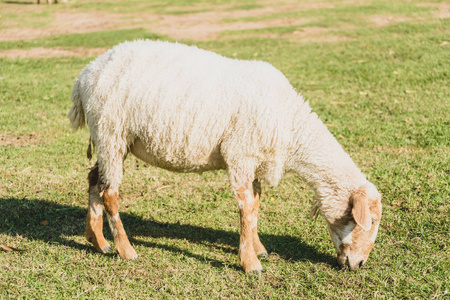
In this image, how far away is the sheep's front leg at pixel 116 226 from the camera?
14.8 ft

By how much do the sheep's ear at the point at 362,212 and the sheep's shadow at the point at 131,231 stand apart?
0.79m

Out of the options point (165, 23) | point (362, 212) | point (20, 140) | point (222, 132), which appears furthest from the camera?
point (165, 23)

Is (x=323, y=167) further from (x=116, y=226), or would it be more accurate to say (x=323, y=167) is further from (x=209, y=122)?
(x=116, y=226)

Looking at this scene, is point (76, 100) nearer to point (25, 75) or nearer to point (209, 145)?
point (209, 145)

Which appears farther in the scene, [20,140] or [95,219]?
[20,140]

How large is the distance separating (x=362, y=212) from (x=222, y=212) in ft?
6.66

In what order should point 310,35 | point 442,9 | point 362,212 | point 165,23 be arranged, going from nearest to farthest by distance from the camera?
point 362,212
point 310,35
point 442,9
point 165,23

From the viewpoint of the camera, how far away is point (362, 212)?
3951mm

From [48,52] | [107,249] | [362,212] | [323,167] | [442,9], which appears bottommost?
[107,249]

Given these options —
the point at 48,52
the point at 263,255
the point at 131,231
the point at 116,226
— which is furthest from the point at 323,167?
the point at 48,52

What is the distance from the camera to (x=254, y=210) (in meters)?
4.68

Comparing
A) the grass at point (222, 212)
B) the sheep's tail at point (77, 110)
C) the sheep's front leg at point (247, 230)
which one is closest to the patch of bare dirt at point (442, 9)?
the grass at point (222, 212)

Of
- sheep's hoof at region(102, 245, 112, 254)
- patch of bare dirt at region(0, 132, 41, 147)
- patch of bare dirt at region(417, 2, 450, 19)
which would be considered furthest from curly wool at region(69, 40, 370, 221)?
patch of bare dirt at region(417, 2, 450, 19)

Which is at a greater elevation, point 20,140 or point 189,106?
point 189,106
